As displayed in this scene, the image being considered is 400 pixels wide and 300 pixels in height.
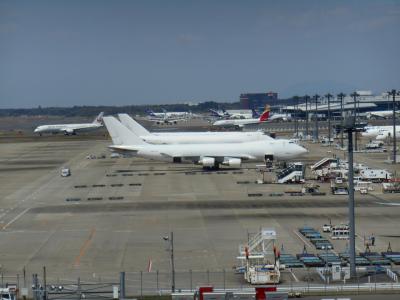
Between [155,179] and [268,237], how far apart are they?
190ft

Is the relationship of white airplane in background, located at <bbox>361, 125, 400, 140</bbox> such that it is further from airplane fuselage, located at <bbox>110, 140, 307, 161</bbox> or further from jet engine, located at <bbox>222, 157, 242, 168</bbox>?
jet engine, located at <bbox>222, 157, 242, 168</bbox>

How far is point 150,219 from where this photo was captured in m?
69.8

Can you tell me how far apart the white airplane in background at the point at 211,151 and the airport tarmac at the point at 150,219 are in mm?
2243

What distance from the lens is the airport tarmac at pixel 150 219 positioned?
52500 millimetres

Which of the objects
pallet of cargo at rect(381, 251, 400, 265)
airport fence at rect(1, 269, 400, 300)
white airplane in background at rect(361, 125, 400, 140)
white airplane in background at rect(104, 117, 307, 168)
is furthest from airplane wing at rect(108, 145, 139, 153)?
white airplane in background at rect(361, 125, 400, 140)

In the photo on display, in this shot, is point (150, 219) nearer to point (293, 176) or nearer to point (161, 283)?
point (161, 283)

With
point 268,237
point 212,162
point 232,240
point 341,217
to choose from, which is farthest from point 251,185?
point 268,237

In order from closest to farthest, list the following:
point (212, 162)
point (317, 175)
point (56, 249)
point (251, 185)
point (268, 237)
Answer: point (268, 237), point (56, 249), point (251, 185), point (317, 175), point (212, 162)

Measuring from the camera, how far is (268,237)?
49.5 metres

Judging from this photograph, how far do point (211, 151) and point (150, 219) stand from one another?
46.6 meters

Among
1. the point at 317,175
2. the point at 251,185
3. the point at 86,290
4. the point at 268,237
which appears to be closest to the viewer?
the point at 86,290

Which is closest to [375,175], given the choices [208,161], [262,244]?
[208,161]

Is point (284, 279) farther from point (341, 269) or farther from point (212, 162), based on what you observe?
point (212, 162)

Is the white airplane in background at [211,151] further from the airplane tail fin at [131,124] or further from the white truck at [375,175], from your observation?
the airplane tail fin at [131,124]
